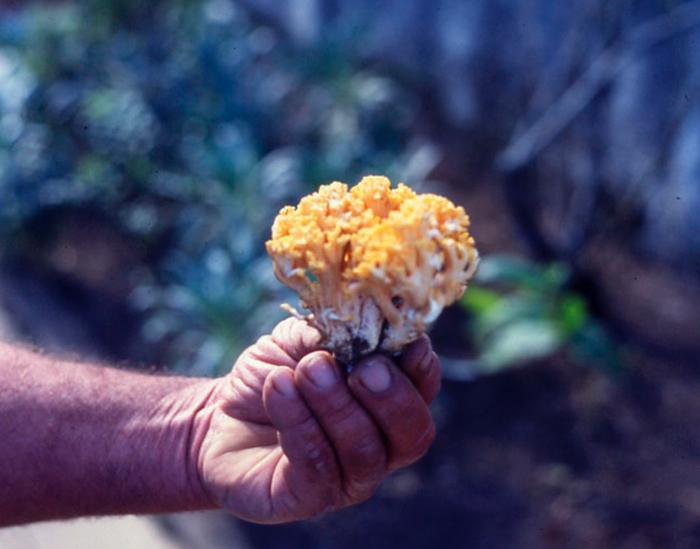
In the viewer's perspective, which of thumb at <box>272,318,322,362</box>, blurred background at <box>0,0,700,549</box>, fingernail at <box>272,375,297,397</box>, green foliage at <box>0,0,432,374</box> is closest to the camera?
fingernail at <box>272,375,297,397</box>

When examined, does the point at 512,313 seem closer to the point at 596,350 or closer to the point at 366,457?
the point at 596,350

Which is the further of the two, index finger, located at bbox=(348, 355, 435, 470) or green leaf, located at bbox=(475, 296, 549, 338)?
green leaf, located at bbox=(475, 296, 549, 338)

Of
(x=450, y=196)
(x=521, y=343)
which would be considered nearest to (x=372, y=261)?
(x=521, y=343)

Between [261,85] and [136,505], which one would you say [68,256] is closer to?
[261,85]

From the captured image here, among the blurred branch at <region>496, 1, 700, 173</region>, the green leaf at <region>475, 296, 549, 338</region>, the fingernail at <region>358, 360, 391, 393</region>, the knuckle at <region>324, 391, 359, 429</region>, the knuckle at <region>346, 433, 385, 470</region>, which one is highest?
the blurred branch at <region>496, 1, 700, 173</region>

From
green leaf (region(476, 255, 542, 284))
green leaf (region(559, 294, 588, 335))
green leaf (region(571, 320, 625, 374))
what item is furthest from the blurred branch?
green leaf (region(571, 320, 625, 374))

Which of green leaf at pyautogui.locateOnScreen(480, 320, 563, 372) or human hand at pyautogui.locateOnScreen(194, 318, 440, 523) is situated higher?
green leaf at pyautogui.locateOnScreen(480, 320, 563, 372)

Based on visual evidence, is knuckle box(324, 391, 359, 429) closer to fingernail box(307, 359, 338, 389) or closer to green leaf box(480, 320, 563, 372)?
fingernail box(307, 359, 338, 389)
